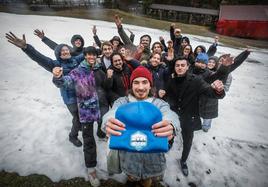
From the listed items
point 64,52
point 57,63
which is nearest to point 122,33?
point 64,52

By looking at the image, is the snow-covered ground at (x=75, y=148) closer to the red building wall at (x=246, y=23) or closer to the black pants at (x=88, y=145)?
the black pants at (x=88, y=145)

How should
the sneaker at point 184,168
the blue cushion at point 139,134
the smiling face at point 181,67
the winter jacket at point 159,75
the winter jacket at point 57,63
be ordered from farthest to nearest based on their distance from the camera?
the winter jacket at point 159,75
the sneaker at point 184,168
the smiling face at point 181,67
the winter jacket at point 57,63
the blue cushion at point 139,134

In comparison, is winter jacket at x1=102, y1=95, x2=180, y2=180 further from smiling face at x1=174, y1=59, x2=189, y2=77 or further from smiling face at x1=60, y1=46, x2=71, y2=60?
smiling face at x1=60, y1=46, x2=71, y2=60

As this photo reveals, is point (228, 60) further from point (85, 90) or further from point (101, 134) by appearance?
point (101, 134)

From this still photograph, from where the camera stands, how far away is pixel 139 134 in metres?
1.83

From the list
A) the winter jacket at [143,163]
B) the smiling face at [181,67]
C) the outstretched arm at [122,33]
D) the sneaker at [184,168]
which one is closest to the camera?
the winter jacket at [143,163]

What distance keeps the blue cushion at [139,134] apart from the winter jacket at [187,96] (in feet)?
4.92

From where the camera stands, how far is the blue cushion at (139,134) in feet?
5.94

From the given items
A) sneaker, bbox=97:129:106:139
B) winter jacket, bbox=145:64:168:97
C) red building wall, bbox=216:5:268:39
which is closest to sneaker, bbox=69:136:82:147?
sneaker, bbox=97:129:106:139

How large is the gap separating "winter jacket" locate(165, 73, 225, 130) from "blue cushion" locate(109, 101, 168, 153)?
1499mm

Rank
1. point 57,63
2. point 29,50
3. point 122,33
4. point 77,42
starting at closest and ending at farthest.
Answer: point 29,50
point 57,63
point 77,42
point 122,33

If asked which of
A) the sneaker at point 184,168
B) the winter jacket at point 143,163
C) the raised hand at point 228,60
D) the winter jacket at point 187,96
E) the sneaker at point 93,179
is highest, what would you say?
the raised hand at point 228,60

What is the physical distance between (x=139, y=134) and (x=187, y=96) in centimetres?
166

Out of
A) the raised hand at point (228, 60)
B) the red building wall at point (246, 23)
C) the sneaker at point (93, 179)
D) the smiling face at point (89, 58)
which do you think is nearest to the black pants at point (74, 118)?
the smiling face at point (89, 58)
